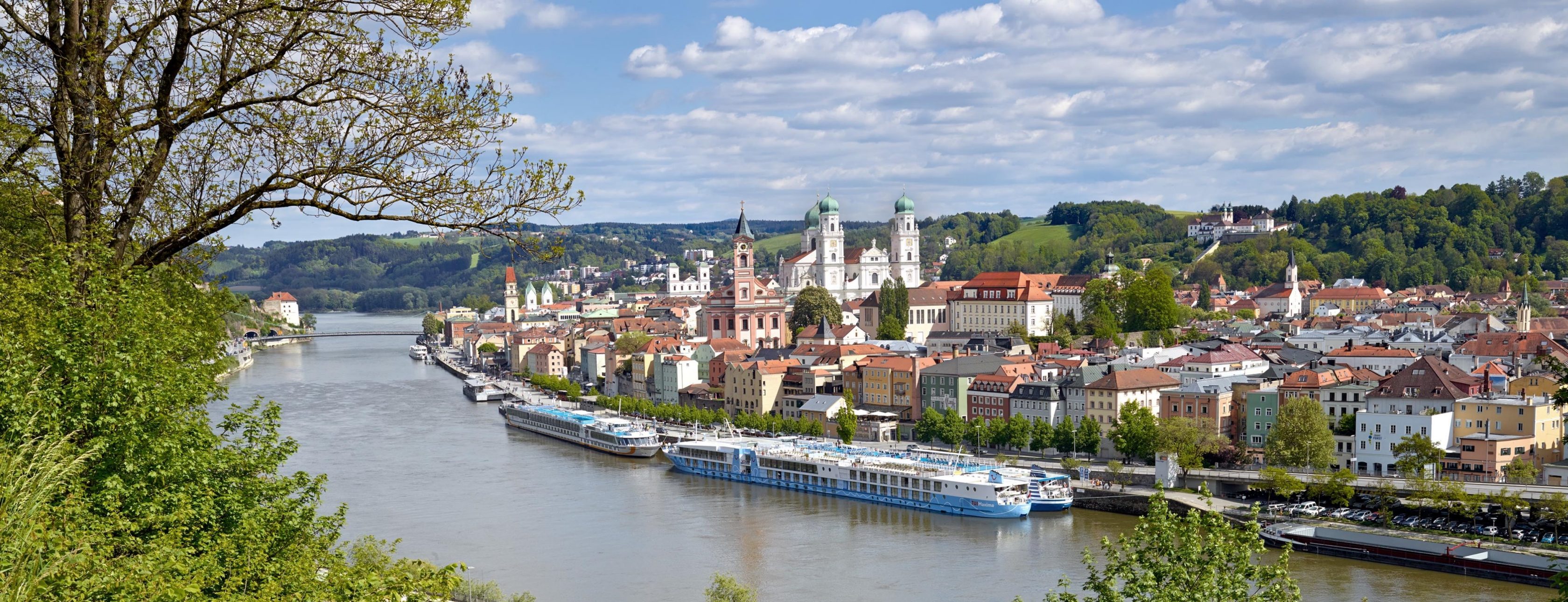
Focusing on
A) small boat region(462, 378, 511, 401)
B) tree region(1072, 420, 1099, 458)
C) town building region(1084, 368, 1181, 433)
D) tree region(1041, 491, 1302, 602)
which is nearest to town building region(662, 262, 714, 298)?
small boat region(462, 378, 511, 401)

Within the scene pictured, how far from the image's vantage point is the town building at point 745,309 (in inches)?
1423

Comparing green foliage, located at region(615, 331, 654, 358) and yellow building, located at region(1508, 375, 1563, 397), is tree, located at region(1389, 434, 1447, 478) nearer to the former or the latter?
yellow building, located at region(1508, 375, 1563, 397)

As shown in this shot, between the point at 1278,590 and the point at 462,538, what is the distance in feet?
36.5

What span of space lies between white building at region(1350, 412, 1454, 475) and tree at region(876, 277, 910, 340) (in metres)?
17.8

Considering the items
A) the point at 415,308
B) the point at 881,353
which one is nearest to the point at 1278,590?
the point at 881,353

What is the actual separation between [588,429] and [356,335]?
33.6 meters

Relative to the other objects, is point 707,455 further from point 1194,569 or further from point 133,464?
point 133,464

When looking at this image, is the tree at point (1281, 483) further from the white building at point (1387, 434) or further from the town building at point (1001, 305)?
the town building at point (1001, 305)

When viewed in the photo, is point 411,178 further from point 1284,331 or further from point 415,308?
point 415,308

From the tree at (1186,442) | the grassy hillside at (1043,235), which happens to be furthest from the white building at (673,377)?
the grassy hillside at (1043,235)

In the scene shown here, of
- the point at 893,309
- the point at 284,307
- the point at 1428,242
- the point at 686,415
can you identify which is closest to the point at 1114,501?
the point at 686,415

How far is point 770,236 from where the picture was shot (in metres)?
106

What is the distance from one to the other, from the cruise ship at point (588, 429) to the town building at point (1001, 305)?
1360cm

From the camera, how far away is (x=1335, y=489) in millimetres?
16203
